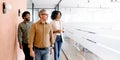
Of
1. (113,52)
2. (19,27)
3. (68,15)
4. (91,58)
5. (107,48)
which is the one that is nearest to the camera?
(113,52)

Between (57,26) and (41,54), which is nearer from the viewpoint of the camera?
(41,54)

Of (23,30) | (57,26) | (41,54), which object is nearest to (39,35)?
(41,54)

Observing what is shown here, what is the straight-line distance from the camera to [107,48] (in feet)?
10.8

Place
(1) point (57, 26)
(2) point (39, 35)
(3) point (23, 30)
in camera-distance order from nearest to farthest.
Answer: (2) point (39, 35)
(3) point (23, 30)
(1) point (57, 26)

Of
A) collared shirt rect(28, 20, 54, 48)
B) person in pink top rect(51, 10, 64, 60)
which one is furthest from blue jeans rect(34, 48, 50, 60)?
person in pink top rect(51, 10, 64, 60)

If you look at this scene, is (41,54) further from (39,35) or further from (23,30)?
(23,30)

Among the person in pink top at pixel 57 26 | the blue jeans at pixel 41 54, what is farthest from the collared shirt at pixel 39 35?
the person in pink top at pixel 57 26

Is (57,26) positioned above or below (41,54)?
above

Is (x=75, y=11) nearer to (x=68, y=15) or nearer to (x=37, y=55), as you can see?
(x=68, y=15)

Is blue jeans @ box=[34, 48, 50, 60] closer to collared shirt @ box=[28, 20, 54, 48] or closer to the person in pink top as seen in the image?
collared shirt @ box=[28, 20, 54, 48]

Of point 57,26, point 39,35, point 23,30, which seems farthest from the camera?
point 57,26

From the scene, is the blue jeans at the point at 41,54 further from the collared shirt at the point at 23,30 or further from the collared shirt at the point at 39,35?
the collared shirt at the point at 23,30

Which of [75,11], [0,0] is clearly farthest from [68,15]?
[0,0]

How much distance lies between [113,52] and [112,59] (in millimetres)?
115
